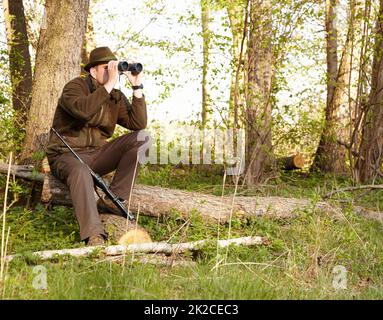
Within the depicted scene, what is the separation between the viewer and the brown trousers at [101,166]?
5.00m

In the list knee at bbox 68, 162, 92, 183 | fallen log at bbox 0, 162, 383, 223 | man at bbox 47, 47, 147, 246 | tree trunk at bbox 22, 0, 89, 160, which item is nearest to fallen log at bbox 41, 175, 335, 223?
fallen log at bbox 0, 162, 383, 223

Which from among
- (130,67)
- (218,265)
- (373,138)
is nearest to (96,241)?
(218,265)

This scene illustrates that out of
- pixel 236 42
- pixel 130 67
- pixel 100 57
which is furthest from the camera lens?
pixel 236 42

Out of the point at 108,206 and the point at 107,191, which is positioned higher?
the point at 107,191

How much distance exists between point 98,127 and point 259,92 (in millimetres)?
3699

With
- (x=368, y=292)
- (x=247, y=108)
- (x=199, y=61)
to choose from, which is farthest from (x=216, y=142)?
(x=368, y=292)

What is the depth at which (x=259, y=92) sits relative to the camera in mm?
8922

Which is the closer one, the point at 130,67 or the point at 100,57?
the point at 130,67

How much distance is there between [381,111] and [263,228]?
4733 mm

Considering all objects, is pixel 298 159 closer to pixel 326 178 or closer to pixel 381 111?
pixel 326 178

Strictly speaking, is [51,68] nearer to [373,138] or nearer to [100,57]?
[100,57]

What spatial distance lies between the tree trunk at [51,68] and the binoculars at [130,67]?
1623 millimetres

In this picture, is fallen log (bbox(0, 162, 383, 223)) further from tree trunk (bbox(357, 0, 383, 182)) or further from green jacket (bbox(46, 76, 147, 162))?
tree trunk (bbox(357, 0, 383, 182))

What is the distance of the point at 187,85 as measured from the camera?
1253 centimetres
